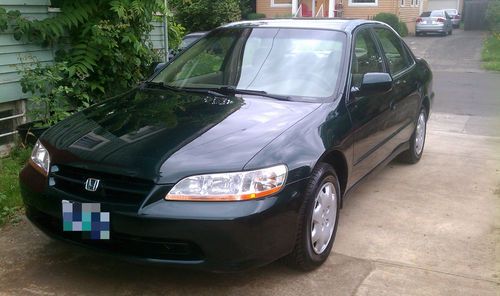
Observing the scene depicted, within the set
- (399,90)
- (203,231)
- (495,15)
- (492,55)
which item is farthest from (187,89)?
(495,15)

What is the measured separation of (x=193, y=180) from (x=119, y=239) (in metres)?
0.53

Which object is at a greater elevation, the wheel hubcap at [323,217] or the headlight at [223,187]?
the headlight at [223,187]

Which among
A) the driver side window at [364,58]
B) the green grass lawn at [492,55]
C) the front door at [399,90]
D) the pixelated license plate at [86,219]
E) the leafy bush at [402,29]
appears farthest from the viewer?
the leafy bush at [402,29]

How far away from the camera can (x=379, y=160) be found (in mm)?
4715

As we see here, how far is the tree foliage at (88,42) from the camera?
5.74m

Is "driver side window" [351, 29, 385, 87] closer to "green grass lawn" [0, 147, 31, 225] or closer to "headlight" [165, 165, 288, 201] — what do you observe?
"headlight" [165, 165, 288, 201]

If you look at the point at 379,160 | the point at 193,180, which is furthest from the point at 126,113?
the point at 379,160

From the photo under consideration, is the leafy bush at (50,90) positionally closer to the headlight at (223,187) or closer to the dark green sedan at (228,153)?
the dark green sedan at (228,153)

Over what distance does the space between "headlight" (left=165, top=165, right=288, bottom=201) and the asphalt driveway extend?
54 cm

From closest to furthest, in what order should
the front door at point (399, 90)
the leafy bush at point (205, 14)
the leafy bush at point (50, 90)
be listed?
the front door at point (399, 90), the leafy bush at point (50, 90), the leafy bush at point (205, 14)

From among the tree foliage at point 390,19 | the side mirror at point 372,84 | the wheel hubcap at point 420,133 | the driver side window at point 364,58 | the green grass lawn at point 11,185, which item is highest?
the tree foliage at point 390,19

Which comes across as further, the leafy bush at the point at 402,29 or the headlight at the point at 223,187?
the leafy bush at the point at 402,29

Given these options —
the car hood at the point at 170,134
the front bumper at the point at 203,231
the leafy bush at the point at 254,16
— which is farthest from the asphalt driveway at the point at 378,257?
the leafy bush at the point at 254,16

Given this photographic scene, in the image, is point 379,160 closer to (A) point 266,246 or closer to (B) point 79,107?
(A) point 266,246
